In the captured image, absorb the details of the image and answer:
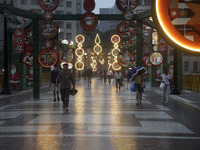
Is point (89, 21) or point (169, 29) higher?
point (89, 21)

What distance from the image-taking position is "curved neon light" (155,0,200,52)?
2.88 m

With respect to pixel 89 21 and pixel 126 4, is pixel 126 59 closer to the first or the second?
pixel 89 21

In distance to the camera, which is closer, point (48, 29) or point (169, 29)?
point (169, 29)

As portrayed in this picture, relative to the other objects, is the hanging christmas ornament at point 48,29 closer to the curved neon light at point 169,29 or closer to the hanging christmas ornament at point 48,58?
the hanging christmas ornament at point 48,58

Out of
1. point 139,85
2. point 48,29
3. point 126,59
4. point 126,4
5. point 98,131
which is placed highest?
point 126,4

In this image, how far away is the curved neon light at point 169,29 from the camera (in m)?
2.88

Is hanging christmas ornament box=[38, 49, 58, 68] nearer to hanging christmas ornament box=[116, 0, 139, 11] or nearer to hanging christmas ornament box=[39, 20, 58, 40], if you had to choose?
hanging christmas ornament box=[39, 20, 58, 40]

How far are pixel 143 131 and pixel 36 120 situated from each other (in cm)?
361

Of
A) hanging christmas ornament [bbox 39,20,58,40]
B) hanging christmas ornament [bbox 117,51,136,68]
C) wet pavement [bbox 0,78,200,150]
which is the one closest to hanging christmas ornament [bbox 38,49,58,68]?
hanging christmas ornament [bbox 39,20,58,40]

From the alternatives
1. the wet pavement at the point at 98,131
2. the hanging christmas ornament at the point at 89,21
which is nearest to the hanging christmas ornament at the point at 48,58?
the hanging christmas ornament at the point at 89,21

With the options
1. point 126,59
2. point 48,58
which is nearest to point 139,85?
point 126,59

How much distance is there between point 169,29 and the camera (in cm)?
291

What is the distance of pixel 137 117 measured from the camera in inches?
409

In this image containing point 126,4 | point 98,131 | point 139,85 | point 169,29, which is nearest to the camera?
point 169,29
